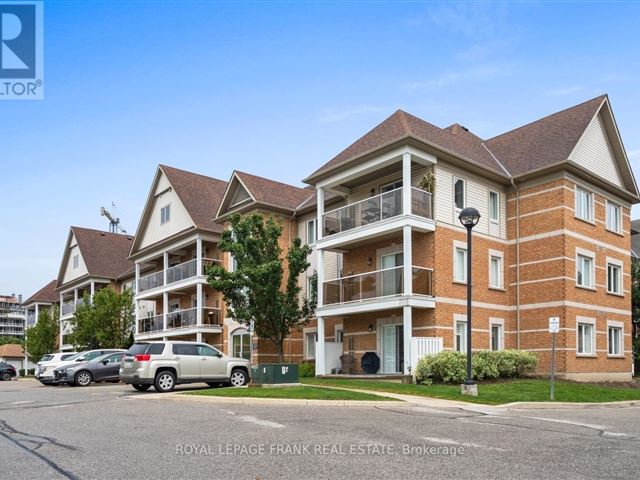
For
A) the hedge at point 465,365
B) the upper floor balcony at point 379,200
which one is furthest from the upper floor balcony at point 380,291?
the hedge at point 465,365

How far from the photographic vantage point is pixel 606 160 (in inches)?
1152

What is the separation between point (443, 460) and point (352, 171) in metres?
18.5

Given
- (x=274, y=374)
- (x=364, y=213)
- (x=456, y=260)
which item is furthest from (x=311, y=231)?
(x=274, y=374)

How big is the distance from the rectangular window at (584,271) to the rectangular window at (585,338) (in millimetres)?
1581

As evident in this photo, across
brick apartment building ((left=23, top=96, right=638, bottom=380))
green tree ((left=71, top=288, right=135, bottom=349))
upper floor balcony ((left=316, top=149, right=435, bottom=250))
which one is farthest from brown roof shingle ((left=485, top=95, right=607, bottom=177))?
green tree ((left=71, top=288, right=135, bottom=349))

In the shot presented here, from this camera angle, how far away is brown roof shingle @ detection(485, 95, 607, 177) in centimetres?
2681

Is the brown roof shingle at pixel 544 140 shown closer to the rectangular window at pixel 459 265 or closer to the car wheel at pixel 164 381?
the rectangular window at pixel 459 265

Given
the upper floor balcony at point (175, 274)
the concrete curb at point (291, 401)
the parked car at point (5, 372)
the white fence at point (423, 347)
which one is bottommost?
the parked car at point (5, 372)

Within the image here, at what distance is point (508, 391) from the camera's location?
→ 64.7 feet

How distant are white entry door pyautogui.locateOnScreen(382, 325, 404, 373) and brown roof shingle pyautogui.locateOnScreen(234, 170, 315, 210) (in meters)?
9.12

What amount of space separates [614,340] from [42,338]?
145 feet

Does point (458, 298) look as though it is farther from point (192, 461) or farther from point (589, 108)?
point (192, 461)

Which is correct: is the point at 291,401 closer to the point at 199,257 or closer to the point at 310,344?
the point at 310,344

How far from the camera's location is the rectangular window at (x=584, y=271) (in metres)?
26.6
